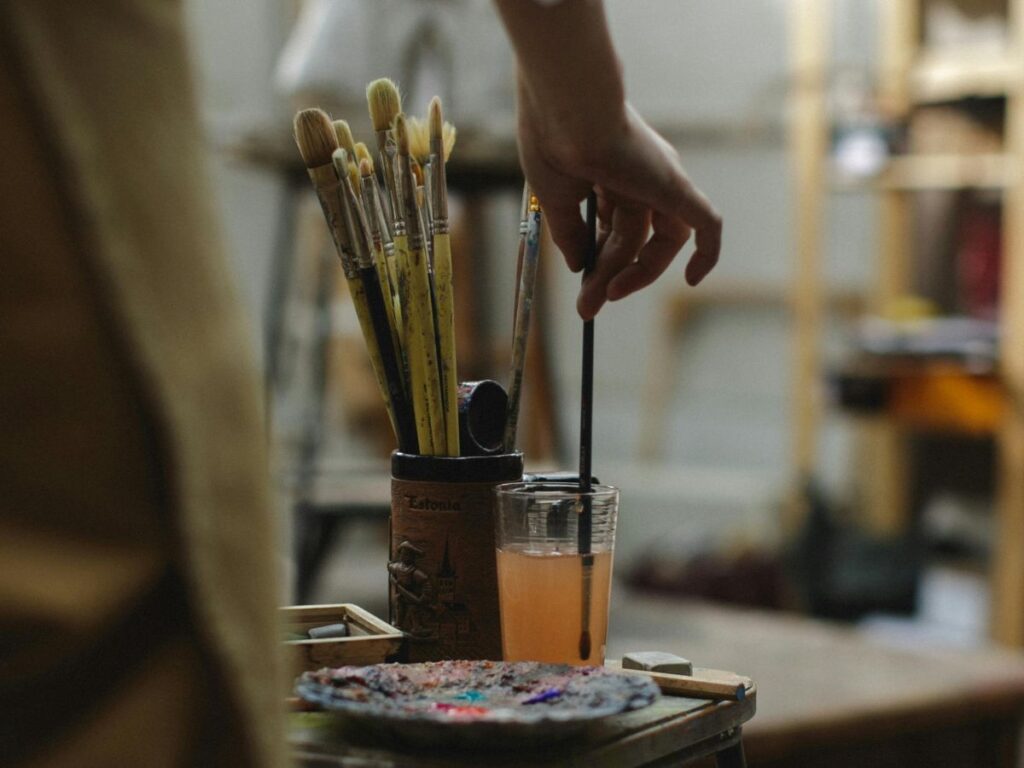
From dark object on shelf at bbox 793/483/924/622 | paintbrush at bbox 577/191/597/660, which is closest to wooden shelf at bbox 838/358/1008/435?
dark object on shelf at bbox 793/483/924/622

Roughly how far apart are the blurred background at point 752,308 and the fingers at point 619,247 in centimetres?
120

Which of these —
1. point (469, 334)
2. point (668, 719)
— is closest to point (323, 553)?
point (469, 334)

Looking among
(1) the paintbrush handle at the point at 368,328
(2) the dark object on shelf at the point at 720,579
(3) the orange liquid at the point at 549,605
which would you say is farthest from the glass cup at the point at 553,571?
(2) the dark object on shelf at the point at 720,579

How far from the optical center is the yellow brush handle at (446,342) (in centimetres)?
80

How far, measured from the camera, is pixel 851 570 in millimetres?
3268

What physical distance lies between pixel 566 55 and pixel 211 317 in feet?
1.05

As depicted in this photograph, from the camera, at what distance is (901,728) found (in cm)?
218

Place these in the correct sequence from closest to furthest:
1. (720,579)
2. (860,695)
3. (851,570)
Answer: (860,695), (851,570), (720,579)

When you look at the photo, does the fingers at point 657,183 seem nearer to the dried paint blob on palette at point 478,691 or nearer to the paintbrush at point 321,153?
the paintbrush at point 321,153

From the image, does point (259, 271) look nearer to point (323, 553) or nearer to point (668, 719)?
point (323, 553)

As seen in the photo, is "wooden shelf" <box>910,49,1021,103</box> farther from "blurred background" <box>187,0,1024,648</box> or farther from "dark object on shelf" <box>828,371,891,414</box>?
"dark object on shelf" <box>828,371,891,414</box>

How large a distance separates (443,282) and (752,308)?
135 inches

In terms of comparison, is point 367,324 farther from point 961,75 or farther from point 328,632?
point 961,75

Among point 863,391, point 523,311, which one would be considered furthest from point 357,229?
point 863,391
